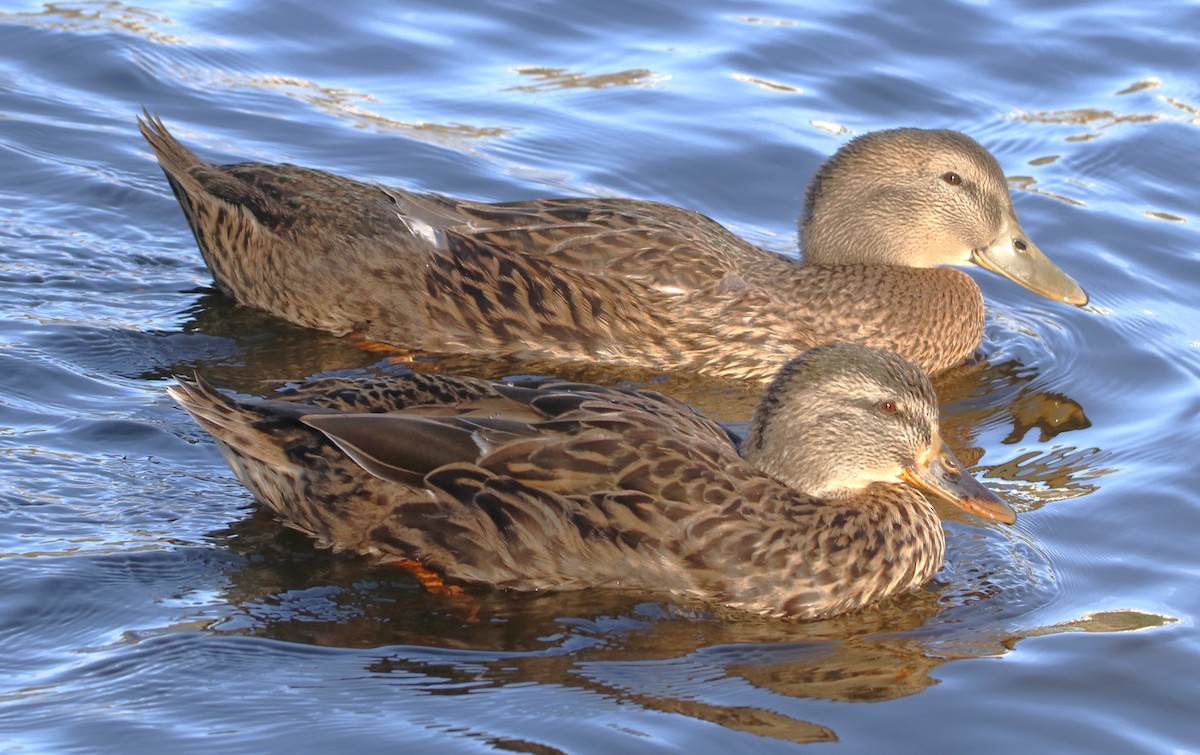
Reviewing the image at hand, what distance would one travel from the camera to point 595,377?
9.23 meters

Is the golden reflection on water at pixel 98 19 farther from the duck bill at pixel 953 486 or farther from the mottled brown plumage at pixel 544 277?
the duck bill at pixel 953 486

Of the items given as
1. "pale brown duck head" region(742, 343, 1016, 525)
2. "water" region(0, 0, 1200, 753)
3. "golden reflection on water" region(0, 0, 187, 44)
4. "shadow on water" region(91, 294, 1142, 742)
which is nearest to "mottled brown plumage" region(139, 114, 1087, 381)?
"water" region(0, 0, 1200, 753)

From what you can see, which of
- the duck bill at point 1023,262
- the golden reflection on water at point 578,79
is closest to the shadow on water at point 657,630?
the duck bill at point 1023,262

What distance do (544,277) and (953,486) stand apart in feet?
9.05

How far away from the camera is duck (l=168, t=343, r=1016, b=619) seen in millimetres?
6801

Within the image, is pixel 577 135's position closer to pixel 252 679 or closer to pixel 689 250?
pixel 689 250

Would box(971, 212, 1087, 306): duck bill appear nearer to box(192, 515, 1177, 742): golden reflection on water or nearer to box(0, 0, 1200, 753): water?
box(0, 0, 1200, 753): water

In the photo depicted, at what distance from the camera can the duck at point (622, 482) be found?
268 inches

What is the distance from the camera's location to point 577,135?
1189 centimetres

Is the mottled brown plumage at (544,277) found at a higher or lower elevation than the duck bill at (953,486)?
higher

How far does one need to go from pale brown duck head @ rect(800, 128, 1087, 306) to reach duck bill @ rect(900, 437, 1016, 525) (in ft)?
9.18

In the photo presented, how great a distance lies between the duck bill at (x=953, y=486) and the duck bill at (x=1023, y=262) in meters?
2.87

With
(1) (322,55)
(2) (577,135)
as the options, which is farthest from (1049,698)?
(1) (322,55)

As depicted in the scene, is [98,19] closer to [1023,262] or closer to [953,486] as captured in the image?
[1023,262]
